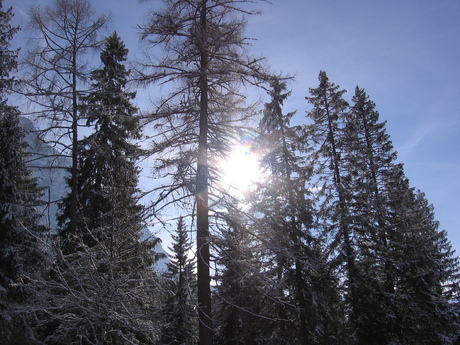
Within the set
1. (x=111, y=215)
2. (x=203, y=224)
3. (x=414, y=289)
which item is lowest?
(x=414, y=289)

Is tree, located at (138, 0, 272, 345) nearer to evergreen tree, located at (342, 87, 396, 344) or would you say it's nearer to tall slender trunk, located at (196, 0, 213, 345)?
tall slender trunk, located at (196, 0, 213, 345)

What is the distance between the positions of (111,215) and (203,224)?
12.4 ft

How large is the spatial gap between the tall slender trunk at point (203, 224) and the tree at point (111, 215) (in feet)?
4.19

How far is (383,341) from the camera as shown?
1363cm

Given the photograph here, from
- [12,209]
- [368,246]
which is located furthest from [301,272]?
[12,209]

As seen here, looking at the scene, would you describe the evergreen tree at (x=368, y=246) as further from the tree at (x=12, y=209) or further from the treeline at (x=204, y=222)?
the tree at (x=12, y=209)

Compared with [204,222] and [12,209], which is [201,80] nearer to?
[204,222]

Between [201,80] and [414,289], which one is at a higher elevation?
[201,80]

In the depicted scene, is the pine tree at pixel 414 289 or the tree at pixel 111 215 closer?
the tree at pixel 111 215

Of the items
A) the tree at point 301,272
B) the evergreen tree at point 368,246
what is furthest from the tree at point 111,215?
the evergreen tree at point 368,246

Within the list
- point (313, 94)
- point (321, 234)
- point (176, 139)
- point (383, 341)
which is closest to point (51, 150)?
point (176, 139)

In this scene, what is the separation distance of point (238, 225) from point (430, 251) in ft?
50.6

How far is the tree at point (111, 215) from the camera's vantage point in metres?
7.37

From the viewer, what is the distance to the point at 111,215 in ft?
31.3
